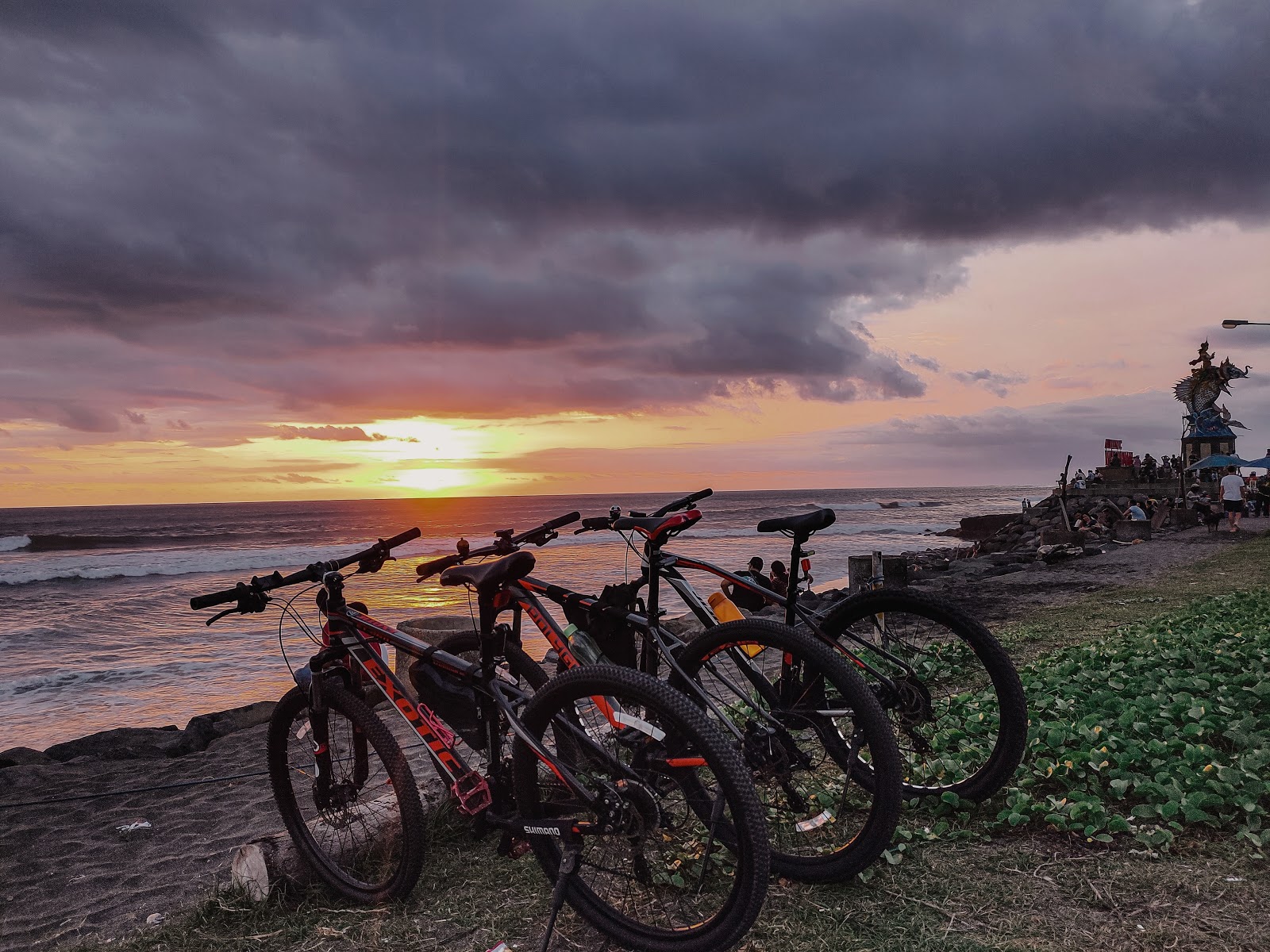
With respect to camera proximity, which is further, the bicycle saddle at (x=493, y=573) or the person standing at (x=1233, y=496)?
the person standing at (x=1233, y=496)

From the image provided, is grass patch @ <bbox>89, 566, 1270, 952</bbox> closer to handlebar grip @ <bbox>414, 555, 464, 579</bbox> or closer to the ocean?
handlebar grip @ <bbox>414, 555, 464, 579</bbox>

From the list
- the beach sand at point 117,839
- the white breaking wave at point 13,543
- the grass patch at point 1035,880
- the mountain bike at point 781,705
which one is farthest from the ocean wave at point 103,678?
the white breaking wave at point 13,543

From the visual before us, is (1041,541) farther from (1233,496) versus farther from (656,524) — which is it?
(656,524)

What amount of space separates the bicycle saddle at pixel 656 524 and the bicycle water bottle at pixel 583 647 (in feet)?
1.83

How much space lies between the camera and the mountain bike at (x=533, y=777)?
292 cm

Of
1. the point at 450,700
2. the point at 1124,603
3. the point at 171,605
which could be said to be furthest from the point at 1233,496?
the point at 171,605

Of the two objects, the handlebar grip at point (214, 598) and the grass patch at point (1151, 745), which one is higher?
the handlebar grip at point (214, 598)

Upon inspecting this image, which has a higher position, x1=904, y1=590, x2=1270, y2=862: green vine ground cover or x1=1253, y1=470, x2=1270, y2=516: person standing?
x1=1253, y1=470, x2=1270, y2=516: person standing

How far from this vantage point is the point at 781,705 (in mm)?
3605

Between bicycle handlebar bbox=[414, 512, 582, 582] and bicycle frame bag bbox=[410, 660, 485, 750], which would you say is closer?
bicycle frame bag bbox=[410, 660, 485, 750]

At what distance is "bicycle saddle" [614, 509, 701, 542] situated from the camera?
148 inches

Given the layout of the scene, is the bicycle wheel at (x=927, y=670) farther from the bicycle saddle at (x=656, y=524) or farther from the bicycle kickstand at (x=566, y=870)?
the bicycle kickstand at (x=566, y=870)

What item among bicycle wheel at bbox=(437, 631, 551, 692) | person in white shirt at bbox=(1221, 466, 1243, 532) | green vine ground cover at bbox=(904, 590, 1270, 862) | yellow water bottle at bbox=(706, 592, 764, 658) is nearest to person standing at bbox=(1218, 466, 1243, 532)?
person in white shirt at bbox=(1221, 466, 1243, 532)

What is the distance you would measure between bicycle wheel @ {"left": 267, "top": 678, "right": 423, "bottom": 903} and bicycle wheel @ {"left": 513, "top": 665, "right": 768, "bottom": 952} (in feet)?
2.85
